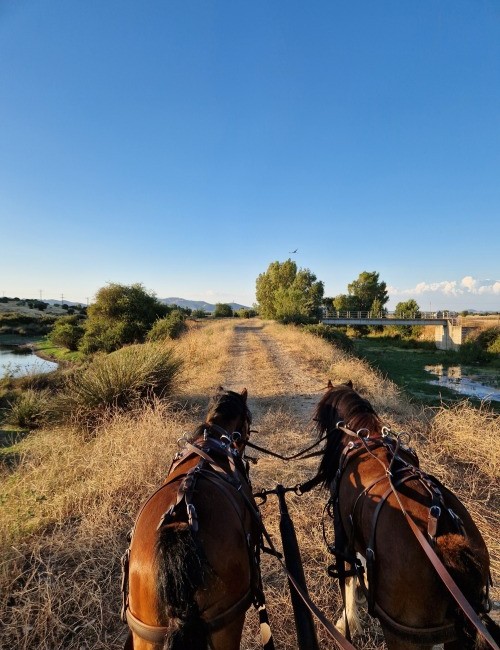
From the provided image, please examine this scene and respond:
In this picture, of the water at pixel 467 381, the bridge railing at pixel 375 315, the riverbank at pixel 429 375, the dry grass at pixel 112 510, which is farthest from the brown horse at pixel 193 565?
the bridge railing at pixel 375 315

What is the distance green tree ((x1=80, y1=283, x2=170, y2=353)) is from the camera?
25.1m

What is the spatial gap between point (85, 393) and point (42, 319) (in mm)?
59209

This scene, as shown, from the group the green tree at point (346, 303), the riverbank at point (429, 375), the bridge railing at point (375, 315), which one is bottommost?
the riverbank at point (429, 375)

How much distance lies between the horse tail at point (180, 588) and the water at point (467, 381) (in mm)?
20212

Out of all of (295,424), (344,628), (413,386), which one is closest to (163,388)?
(295,424)

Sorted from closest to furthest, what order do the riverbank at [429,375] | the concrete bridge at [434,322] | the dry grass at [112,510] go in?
the dry grass at [112,510]
the riverbank at [429,375]
the concrete bridge at [434,322]

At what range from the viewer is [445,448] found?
18.7 ft

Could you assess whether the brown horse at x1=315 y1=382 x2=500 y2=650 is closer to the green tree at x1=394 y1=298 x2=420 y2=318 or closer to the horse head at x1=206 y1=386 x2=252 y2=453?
the horse head at x1=206 y1=386 x2=252 y2=453

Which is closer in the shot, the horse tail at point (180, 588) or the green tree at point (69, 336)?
the horse tail at point (180, 588)

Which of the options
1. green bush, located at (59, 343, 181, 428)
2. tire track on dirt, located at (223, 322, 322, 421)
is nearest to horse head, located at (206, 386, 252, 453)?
green bush, located at (59, 343, 181, 428)

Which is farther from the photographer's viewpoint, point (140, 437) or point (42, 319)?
point (42, 319)

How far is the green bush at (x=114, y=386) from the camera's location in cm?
705

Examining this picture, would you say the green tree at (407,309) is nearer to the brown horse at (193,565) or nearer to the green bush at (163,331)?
the green bush at (163,331)

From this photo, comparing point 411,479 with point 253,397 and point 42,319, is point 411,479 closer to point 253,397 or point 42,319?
point 253,397
